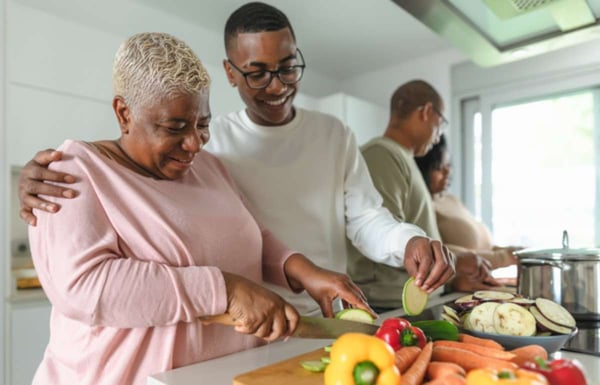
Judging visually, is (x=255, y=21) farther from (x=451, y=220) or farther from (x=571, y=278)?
(x=451, y=220)

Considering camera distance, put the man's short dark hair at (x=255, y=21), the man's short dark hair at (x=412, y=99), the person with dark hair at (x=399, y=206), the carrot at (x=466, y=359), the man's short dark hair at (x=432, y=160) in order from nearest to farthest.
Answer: the carrot at (x=466, y=359), the man's short dark hair at (x=255, y=21), the person with dark hair at (x=399, y=206), the man's short dark hair at (x=412, y=99), the man's short dark hair at (x=432, y=160)

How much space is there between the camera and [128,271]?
61 centimetres

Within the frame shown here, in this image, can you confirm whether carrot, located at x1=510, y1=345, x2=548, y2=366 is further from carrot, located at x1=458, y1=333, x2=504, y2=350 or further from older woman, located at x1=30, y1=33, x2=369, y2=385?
older woman, located at x1=30, y1=33, x2=369, y2=385

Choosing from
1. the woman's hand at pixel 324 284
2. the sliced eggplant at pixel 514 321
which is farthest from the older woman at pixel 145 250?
the sliced eggplant at pixel 514 321

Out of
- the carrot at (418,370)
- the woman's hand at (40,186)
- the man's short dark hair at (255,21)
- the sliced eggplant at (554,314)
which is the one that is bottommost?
the carrot at (418,370)

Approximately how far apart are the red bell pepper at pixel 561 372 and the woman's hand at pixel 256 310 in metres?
0.32

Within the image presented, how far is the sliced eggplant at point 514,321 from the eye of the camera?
0.73 m

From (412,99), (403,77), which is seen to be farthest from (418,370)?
(403,77)

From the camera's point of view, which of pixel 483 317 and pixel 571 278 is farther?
pixel 571 278

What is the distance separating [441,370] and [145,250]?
1.42 feet

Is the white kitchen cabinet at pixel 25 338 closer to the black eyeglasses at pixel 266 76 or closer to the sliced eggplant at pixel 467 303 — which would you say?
the black eyeglasses at pixel 266 76

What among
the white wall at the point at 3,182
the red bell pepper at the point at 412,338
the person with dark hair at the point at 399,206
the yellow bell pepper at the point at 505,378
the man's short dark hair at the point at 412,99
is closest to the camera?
the yellow bell pepper at the point at 505,378

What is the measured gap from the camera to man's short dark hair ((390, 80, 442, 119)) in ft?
5.46

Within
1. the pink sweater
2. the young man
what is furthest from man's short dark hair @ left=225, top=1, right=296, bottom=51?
the pink sweater
